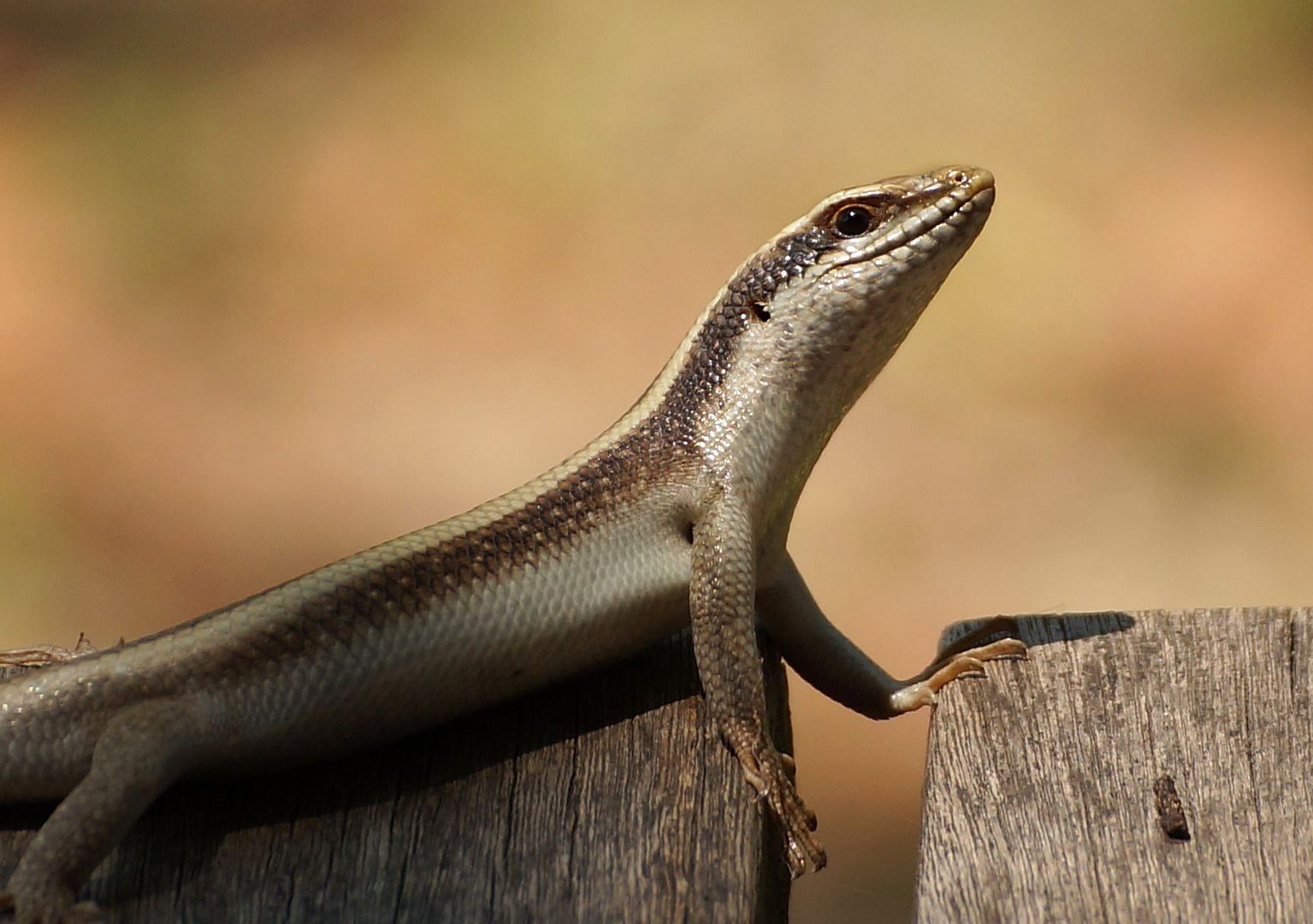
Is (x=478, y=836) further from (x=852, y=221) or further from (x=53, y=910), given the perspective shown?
(x=852, y=221)

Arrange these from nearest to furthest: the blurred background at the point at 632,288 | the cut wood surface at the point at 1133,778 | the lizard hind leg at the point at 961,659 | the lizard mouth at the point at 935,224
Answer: the cut wood surface at the point at 1133,778 → the lizard hind leg at the point at 961,659 → the lizard mouth at the point at 935,224 → the blurred background at the point at 632,288

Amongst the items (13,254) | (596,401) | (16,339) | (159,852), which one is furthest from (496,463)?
(159,852)

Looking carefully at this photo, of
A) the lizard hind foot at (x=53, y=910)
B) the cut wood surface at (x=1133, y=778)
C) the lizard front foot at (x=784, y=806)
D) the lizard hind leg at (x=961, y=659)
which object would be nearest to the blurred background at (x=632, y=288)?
the lizard hind leg at (x=961, y=659)

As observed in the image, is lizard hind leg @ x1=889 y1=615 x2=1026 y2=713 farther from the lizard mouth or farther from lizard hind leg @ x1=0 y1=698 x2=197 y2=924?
lizard hind leg @ x1=0 y1=698 x2=197 y2=924

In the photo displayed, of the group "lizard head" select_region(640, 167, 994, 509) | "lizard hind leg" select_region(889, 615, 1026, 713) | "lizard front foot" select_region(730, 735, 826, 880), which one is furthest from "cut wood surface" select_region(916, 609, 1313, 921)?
"lizard head" select_region(640, 167, 994, 509)

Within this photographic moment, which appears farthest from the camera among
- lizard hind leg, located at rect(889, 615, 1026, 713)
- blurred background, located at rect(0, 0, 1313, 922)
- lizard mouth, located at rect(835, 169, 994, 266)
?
blurred background, located at rect(0, 0, 1313, 922)

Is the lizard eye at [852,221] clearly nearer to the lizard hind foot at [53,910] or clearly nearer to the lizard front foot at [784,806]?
the lizard front foot at [784,806]
